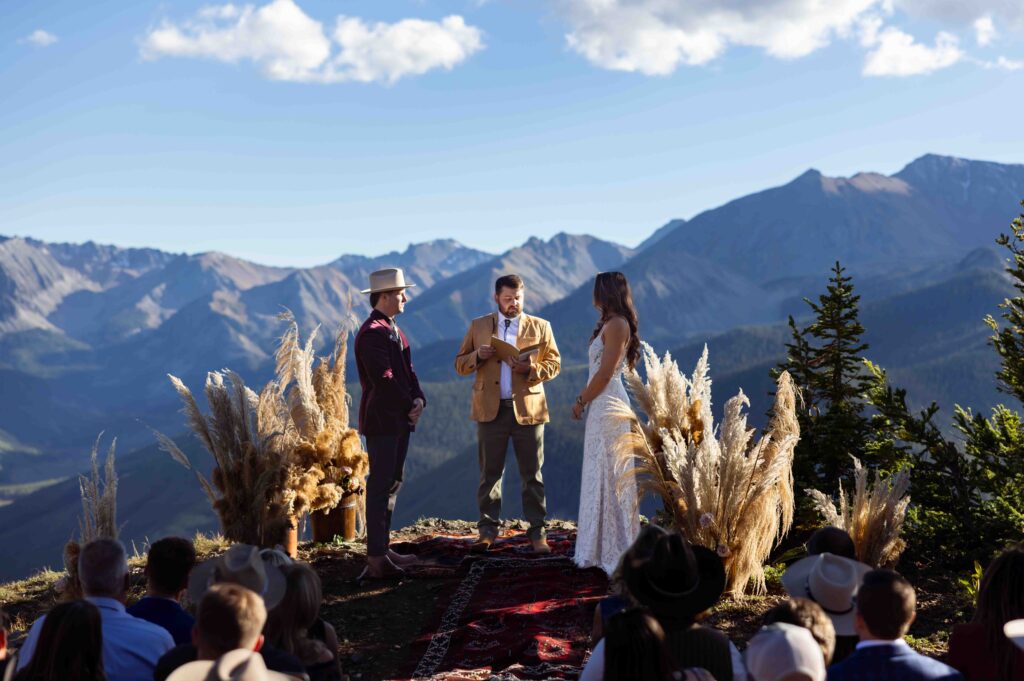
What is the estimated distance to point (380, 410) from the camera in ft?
24.7

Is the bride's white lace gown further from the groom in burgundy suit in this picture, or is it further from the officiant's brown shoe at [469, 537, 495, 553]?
the groom in burgundy suit

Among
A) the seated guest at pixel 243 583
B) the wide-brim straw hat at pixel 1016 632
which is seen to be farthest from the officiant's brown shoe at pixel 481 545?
the wide-brim straw hat at pixel 1016 632

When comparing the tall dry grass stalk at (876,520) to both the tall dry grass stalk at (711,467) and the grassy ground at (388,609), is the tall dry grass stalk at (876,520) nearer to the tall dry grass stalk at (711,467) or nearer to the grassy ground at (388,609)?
the tall dry grass stalk at (711,467)

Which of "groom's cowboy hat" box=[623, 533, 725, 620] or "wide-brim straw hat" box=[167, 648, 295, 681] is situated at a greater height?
"groom's cowboy hat" box=[623, 533, 725, 620]

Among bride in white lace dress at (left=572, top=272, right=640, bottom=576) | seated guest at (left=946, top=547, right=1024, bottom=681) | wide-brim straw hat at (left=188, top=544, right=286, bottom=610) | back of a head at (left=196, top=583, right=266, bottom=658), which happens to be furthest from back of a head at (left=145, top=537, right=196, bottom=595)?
bride in white lace dress at (left=572, top=272, right=640, bottom=576)

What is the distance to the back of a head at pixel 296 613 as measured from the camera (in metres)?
3.61

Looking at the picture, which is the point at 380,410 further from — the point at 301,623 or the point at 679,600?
the point at 679,600

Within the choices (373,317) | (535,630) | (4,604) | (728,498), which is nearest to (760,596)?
(728,498)

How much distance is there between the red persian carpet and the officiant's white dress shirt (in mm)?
1378

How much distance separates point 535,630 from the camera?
6.04 meters

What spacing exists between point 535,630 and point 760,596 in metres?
1.72

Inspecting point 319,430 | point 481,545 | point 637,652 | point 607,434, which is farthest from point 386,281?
point 637,652

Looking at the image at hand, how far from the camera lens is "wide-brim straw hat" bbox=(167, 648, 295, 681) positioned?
A: 3012 millimetres

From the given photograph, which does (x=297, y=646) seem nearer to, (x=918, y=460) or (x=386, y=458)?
(x=386, y=458)
